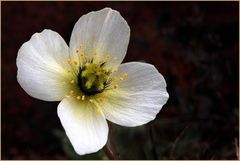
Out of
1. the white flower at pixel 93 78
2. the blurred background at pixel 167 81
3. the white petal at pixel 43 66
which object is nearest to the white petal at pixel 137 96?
the white flower at pixel 93 78

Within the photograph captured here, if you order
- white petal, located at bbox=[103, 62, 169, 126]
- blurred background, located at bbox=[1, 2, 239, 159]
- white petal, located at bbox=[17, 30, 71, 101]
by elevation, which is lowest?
blurred background, located at bbox=[1, 2, 239, 159]

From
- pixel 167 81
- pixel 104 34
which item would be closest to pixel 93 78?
pixel 104 34

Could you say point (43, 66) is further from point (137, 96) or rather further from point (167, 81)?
point (167, 81)

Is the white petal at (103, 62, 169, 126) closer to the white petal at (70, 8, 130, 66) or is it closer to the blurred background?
the white petal at (70, 8, 130, 66)

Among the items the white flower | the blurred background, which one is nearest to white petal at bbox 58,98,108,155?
the white flower

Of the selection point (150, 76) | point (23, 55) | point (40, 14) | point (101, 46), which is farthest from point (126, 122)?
point (40, 14)

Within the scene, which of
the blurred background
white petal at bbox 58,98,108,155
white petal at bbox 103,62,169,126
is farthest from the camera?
the blurred background
